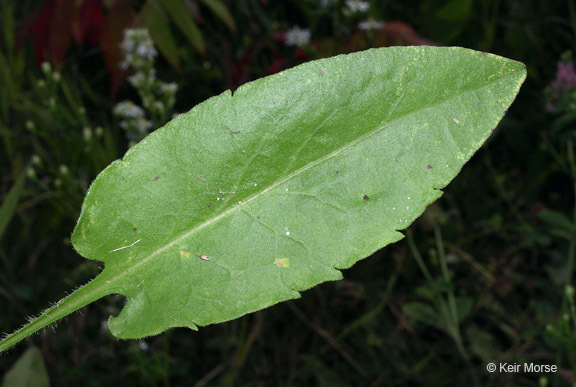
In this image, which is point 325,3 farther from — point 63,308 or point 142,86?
point 63,308

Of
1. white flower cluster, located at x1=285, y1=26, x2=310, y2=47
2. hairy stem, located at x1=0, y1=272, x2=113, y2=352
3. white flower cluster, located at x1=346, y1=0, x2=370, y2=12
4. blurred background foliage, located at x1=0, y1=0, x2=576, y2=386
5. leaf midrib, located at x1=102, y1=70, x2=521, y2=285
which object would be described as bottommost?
blurred background foliage, located at x1=0, y1=0, x2=576, y2=386

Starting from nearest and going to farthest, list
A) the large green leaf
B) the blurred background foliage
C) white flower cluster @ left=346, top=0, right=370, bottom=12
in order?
the large green leaf, the blurred background foliage, white flower cluster @ left=346, top=0, right=370, bottom=12

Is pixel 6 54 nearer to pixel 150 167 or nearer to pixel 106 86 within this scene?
pixel 106 86

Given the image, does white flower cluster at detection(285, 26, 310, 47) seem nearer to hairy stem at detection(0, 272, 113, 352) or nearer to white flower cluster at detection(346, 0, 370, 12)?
white flower cluster at detection(346, 0, 370, 12)

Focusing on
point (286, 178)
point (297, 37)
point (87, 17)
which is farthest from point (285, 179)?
point (297, 37)

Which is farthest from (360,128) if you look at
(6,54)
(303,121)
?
(6,54)

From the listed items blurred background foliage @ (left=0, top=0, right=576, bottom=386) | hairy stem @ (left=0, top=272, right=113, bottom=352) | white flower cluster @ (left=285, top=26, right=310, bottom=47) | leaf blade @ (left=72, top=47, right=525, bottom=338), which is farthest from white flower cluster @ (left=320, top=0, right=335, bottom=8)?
hairy stem @ (left=0, top=272, right=113, bottom=352)

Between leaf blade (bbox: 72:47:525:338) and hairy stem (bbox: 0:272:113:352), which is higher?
leaf blade (bbox: 72:47:525:338)

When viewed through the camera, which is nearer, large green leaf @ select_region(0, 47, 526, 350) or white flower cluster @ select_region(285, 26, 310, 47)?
large green leaf @ select_region(0, 47, 526, 350)
